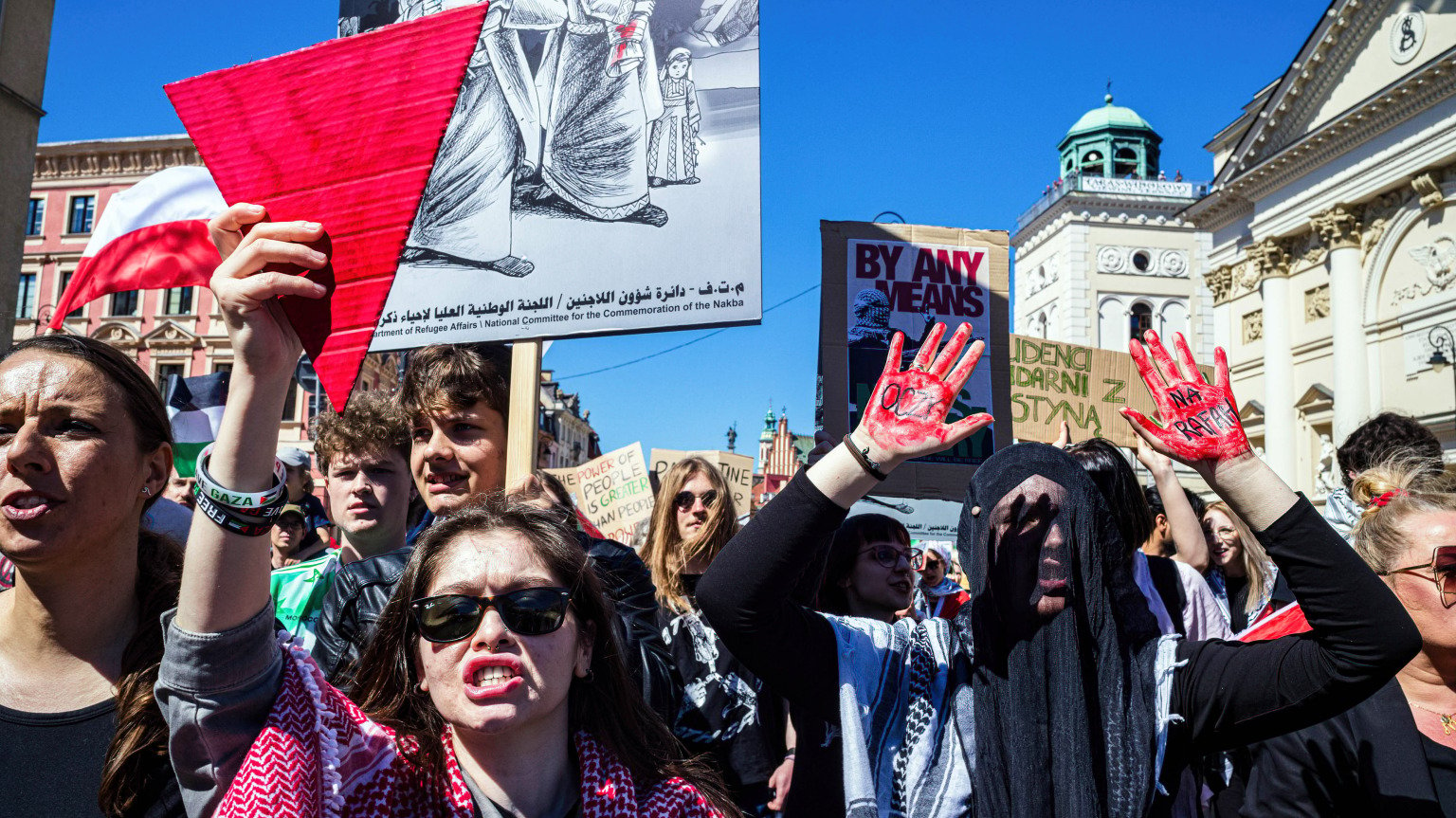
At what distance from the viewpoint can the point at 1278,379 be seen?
30.9 metres

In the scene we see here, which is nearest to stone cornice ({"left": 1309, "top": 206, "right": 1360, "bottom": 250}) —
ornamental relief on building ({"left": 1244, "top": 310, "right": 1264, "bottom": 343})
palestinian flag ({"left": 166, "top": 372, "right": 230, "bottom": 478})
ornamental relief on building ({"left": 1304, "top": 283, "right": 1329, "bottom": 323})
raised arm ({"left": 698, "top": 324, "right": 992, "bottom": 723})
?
ornamental relief on building ({"left": 1304, "top": 283, "right": 1329, "bottom": 323})

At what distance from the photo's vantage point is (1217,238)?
118 ft

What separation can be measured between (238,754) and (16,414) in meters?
0.74

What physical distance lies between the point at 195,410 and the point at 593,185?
607cm

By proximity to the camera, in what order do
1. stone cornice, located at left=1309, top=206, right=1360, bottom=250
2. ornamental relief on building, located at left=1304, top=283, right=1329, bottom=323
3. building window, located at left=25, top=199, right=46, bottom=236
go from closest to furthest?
1. stone cornice, located at left=1309, top=206, right=1360, bottom=250
2. ornamental relief on building, located at left=1304, top=283, right=1329, bottom=323
3. building window, located at left=25, top=199, right=46, bottom=236

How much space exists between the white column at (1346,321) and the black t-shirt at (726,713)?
28042 mm

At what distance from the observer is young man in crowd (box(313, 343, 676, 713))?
2.63 metres

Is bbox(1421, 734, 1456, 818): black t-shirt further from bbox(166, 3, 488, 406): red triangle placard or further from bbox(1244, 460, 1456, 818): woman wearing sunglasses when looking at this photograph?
bbox(166, 3, 488, 406): red triangle placard

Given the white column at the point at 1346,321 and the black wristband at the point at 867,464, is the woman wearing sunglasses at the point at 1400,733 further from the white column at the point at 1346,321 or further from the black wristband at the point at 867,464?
the white column at the point at 1346,321

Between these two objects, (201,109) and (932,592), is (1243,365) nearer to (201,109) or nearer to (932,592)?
(932,592)

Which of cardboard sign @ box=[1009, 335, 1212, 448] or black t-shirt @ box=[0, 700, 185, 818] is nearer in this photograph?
black t-shirt @ box=[0, 700, 185, 818]

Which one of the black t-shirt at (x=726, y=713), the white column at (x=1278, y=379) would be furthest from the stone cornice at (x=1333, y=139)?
the black t-shirt at (x=726, y=713)

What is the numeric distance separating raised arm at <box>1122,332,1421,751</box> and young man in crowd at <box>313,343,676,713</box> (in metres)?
1.29

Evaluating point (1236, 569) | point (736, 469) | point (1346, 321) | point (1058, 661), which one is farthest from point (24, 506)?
point (1346, 321)
